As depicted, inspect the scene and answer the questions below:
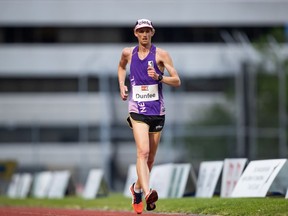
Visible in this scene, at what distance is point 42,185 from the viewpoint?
40094 millimetres

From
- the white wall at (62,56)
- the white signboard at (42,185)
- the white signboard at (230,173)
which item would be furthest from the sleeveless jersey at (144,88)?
the white wall at (62,56)

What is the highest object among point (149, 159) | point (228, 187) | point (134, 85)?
point (134, 85)

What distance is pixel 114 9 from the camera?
78.5 meters

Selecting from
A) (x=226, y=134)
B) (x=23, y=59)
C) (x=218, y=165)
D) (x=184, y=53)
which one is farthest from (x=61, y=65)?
(x=218, y=165)

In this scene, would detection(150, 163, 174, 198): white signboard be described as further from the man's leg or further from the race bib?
the man's leg

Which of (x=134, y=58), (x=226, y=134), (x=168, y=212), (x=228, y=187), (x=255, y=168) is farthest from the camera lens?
(x=226, y=134)

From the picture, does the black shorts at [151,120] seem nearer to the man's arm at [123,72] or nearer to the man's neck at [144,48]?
the man's arm at [123,72]

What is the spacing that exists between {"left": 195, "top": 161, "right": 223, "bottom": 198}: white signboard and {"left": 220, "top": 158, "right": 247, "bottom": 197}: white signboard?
0.94 feet

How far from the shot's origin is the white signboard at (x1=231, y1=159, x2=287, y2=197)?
62.6 feet

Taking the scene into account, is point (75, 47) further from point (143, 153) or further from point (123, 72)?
point (143, 153)

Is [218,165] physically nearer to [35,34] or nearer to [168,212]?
[168,212]

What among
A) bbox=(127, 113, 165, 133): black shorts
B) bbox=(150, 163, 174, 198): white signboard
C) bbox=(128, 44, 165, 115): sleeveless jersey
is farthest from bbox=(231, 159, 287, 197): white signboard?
bbox=(150, 163, 174, 198): white signboard

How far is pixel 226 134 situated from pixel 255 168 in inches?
1011

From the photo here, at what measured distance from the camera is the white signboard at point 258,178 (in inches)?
751
